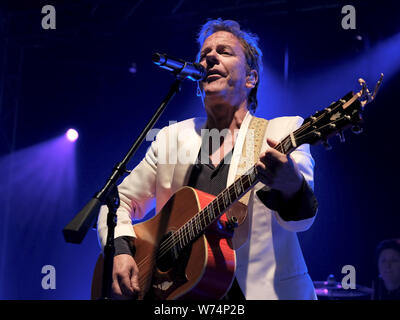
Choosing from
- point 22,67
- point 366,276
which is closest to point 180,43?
point 22,67

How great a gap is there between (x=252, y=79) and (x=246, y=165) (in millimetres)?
904

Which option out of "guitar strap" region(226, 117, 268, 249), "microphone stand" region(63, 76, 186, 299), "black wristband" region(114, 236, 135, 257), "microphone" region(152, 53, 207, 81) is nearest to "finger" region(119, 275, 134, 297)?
"black wristband" region(114, 236, 135, 257)

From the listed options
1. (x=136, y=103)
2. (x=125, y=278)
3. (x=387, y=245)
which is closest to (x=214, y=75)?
(x=125, y=278)

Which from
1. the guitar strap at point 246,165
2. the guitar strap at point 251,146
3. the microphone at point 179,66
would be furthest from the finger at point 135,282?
the microphone at point 179,66

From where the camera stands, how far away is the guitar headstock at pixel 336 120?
170 cm

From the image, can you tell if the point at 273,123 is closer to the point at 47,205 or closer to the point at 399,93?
the point at 399,93

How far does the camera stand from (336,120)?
1755 millimetres

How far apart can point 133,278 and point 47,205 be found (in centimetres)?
437

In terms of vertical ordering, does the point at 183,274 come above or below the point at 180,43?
below

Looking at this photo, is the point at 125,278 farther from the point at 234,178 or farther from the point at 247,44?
the point at 247,44

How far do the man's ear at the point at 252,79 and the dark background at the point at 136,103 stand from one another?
1.98 metres

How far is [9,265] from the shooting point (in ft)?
20.6

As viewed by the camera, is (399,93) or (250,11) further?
(250,11)

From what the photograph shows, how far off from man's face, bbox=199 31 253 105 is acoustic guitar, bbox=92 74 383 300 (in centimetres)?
76
